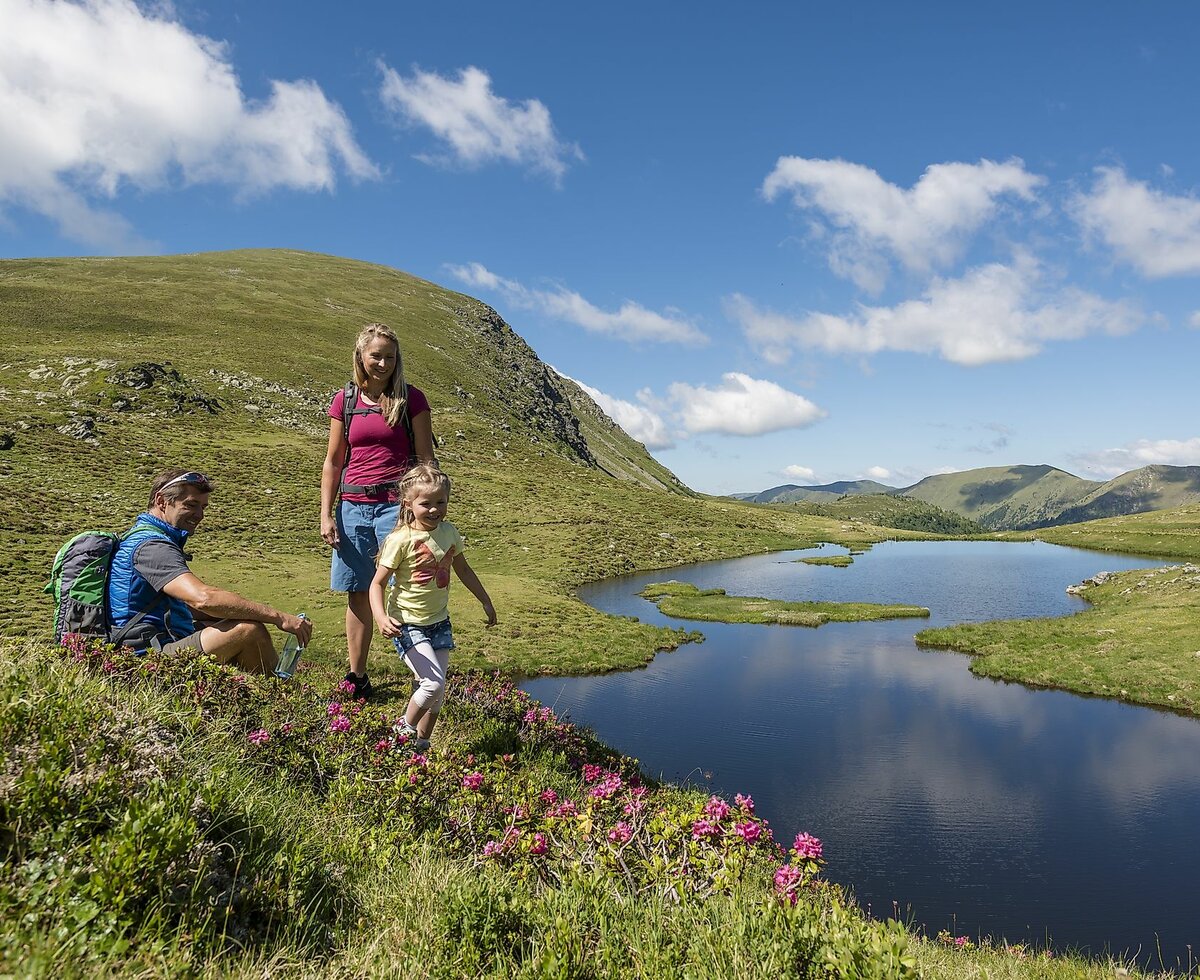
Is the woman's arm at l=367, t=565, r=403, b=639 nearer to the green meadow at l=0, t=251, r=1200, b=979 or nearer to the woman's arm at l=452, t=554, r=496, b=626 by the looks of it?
the woman's arm at l=452, t=554, r=496, b=626

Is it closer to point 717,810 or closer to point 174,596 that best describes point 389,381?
point 174,596

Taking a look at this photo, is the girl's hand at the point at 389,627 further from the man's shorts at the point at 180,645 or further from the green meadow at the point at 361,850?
the man's shorts at the point at 180,645

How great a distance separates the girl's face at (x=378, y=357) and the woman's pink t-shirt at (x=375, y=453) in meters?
0.42

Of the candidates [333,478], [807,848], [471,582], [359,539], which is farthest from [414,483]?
[807,848]

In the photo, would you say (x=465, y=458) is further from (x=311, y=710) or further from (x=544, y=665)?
(x=311, y=710)

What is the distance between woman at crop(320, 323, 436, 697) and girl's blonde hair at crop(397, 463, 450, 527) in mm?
816

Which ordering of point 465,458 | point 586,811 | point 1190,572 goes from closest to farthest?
1. point 586,811
2. point 1190,572
3. point 465,458

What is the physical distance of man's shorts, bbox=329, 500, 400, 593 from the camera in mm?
8562

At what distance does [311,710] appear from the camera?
7.96 metres

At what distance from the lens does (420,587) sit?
24.7 ft

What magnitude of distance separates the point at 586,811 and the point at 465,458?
95.6 meters

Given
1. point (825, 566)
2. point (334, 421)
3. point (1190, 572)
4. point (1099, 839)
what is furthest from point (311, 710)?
point (825, 566)

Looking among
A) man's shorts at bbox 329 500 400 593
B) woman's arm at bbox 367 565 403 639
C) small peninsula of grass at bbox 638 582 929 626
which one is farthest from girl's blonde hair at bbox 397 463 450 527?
small peninsula of grass at bbox 638 582 929 626

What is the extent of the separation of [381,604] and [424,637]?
0.65m
